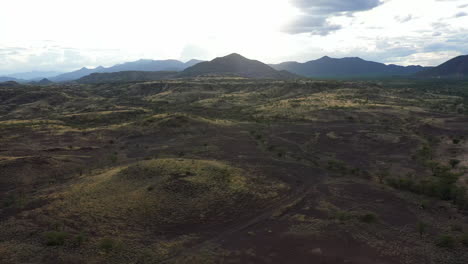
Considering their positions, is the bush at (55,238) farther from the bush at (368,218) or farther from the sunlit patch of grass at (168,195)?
the bush at (368,218)

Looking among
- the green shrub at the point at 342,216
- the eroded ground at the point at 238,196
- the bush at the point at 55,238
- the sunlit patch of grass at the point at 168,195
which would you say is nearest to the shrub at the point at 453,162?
the eroded ground at the point at 238,196

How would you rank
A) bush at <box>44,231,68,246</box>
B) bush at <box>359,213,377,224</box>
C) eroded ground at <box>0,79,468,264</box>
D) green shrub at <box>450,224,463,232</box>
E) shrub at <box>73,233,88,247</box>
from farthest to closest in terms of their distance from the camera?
bush at <box>359,213,377,224</box> → green shrub at <box>450,224,463,232</box> → shrub at <box>73,233,88,247</box> → bush at <box>44,231,68,246</box> → eroded ground at <box>0,79,468,264</box>

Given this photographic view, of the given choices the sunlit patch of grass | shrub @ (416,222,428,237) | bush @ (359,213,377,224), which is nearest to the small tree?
shrub @ (416,222,428,237)

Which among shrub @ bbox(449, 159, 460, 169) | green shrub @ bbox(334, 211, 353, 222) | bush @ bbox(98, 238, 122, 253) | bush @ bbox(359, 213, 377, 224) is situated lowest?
bush @ bbox(98, 238, 122, 253)

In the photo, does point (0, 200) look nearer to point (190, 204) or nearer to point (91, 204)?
point (91, 204)

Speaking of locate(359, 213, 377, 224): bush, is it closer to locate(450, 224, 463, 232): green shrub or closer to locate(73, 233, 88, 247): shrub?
locate(450, 224, 463, 232): green shrub

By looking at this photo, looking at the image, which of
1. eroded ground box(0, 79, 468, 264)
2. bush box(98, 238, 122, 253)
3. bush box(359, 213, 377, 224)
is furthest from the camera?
bush box(359, 213, 377, 224)

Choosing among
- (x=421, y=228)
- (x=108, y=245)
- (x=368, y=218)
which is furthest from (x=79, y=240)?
(x=421, y=228)

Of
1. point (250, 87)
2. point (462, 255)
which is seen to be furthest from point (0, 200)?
point (250, 87)
